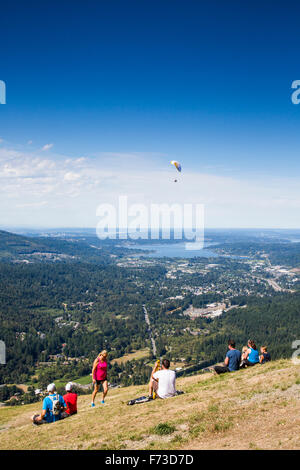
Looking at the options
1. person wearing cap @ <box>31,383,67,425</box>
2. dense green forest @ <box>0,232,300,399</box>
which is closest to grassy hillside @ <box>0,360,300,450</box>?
person wearing cap @ <box>31,383,67,425</box>

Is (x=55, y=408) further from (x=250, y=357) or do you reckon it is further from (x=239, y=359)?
(x=250, y=357)

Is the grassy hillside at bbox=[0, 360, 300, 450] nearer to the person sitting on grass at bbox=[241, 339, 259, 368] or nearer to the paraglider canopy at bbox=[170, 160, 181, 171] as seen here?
the person sitting on grass at bbox=[241, 339, 259, 368]

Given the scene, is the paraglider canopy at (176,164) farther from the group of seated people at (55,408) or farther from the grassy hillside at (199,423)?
the group of seated people at (55,408)


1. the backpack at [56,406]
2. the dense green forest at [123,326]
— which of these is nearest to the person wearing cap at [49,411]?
the backpack at [56,406]

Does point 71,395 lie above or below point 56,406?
above

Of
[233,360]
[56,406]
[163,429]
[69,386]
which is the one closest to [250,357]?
[233,360]
